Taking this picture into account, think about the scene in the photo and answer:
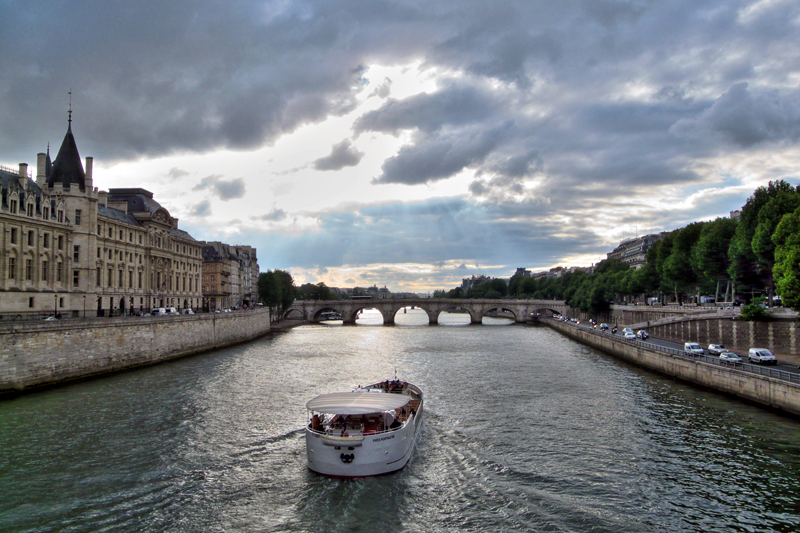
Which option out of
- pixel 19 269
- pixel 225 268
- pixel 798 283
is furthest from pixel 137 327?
pixel 225 268

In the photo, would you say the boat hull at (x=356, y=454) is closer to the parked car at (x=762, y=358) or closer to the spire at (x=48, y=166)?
the parked car at (x=762, y=358)

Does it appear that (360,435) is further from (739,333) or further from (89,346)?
(739,333)

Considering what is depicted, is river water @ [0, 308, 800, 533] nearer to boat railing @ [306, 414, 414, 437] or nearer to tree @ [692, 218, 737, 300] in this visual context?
boat railing @ [306, 414, 414, 437]

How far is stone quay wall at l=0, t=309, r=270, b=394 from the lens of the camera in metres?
36.7

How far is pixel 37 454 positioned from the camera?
80.2 feet

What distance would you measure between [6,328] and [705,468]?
4355 centimetres

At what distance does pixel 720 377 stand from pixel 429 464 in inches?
1014

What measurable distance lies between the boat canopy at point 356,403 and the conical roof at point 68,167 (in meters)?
46.9

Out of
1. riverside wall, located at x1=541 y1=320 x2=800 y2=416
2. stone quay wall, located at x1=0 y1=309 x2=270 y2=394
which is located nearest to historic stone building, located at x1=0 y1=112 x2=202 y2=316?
stone quay wall, located at x1=0 y1=309 x2=270 y2=394

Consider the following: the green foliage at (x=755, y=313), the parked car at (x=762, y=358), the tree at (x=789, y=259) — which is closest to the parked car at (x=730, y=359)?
the parked car at (x=762, y=358)

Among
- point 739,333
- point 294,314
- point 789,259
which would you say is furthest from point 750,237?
point 294,314

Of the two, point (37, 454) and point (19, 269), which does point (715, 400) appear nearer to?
point (37, 454)

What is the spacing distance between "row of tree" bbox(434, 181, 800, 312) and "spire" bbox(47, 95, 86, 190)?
7109 cm

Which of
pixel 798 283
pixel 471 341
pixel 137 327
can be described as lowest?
pixel 471 341
